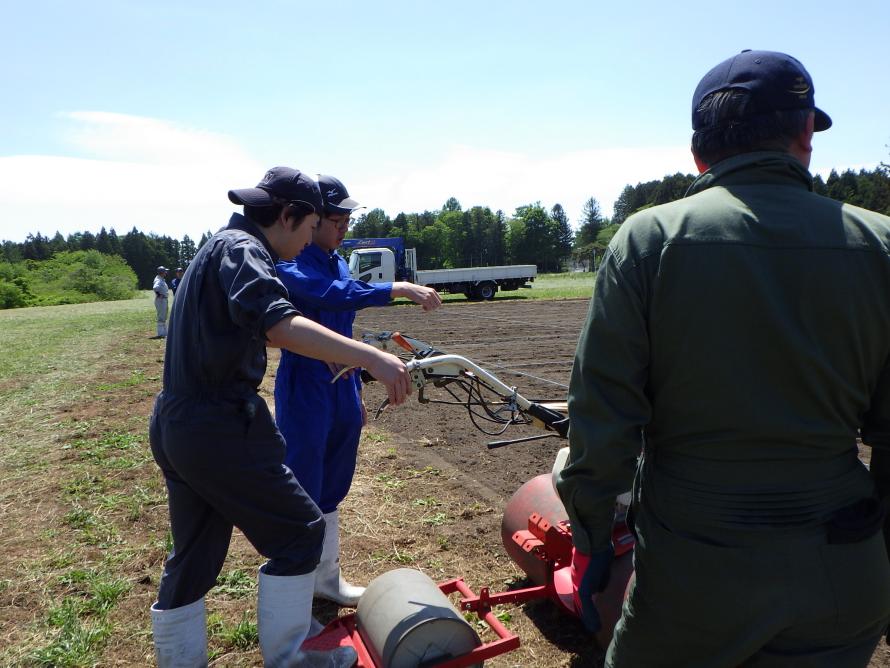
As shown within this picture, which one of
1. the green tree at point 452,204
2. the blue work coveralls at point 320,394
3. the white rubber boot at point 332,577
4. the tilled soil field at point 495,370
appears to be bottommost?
the tilled soil field at point 495,370

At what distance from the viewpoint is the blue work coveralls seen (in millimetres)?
3385

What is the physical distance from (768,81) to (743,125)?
4.4 inches

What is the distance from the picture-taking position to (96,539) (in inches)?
189

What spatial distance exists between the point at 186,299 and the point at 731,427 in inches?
75.2

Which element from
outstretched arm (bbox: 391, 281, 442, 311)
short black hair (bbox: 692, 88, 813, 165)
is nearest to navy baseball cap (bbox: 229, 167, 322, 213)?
outstretched arm (bbox: 391, 281, 442, 311)

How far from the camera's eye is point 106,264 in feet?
248

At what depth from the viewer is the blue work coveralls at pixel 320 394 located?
3.38m

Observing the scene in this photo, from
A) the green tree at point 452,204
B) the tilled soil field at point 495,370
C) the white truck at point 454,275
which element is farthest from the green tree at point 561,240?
the tilled soil field at point 495,370

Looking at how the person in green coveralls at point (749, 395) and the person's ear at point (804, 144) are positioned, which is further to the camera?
the person's ear at point (804, 144)

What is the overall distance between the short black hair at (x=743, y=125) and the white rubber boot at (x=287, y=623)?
2.17 m

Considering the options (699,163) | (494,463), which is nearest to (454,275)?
(494,463)

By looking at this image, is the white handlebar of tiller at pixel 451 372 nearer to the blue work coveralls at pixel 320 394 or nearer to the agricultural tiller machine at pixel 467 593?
the agricultural tiller machine at pixel 467 593

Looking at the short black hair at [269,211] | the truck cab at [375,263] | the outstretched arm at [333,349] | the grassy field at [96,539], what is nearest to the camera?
the outstretched arm at [333,349]

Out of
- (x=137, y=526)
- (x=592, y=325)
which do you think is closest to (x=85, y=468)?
(x=137, y=526)
